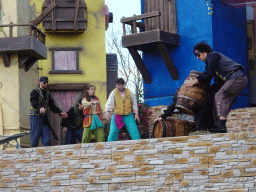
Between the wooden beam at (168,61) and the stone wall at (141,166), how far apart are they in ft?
18.4

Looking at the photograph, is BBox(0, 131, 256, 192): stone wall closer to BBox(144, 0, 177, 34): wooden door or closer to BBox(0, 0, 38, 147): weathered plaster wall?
BBox(0, 0, 38, 147): weathered plaster wall

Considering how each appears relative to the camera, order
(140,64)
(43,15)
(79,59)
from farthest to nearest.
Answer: (79,59)
(140,64)
(43,15)

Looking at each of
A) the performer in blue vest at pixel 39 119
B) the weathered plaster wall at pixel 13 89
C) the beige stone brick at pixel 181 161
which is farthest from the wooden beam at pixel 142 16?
the beige stone brick at pixel 181 161

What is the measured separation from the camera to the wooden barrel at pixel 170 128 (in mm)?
11516

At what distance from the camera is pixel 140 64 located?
15688 millimetres

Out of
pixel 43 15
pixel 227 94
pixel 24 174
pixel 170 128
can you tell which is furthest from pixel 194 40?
pixel 24 174

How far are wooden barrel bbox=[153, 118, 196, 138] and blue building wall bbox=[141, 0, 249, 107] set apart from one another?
3302 millimetres

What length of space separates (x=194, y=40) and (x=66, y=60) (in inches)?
187

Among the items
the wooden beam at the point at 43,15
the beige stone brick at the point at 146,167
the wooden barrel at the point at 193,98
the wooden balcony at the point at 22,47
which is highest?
the wooden beam at the point at 43,15

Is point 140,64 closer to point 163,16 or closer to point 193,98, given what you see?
point 163,16

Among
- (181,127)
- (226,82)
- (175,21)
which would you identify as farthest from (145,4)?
(226,82)

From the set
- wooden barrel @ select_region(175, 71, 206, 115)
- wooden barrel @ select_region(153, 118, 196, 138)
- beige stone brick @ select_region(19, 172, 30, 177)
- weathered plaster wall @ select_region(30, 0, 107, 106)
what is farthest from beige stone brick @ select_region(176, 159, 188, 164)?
weathered plaster wall @ select_region(30, 0, 107, 106)

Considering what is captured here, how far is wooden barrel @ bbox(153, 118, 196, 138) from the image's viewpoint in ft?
37.8

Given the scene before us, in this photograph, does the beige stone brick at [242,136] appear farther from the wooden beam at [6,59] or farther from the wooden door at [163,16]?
the wooden beam at [6,59]
